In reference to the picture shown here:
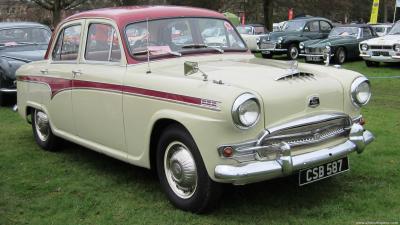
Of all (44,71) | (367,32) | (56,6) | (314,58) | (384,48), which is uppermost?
(56,6)

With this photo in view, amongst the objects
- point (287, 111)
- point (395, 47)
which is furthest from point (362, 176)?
point (395, 47)

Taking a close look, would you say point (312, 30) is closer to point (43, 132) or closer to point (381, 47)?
point (381, 47)

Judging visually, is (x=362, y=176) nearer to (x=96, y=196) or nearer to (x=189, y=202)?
(x=189, y=202)

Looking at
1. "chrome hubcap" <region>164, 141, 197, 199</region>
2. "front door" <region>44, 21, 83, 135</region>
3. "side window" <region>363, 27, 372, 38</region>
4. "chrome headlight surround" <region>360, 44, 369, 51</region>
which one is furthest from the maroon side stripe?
"side window" <region>363, 27, 372, 38</region>

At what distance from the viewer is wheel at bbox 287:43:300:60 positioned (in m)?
19.9

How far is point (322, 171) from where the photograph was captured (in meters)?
4.18

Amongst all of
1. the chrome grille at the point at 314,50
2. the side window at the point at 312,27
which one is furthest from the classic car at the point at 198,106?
the side window at the point at 312,27

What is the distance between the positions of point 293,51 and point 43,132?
14735 mm

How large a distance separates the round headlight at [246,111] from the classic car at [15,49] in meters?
7.18

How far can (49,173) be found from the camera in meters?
5.61

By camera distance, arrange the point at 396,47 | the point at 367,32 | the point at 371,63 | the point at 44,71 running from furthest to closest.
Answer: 1. the point at 367,32
2. the point at 371,63
3. the point at 396,47
4. the point at 44,71

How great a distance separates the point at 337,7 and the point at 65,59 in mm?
58605

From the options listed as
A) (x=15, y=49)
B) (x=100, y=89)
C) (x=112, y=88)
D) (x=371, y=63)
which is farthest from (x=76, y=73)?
(x=371, y=63)

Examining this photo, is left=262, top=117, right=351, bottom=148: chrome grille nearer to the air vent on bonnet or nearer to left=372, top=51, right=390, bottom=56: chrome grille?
the air vent on bonnet
